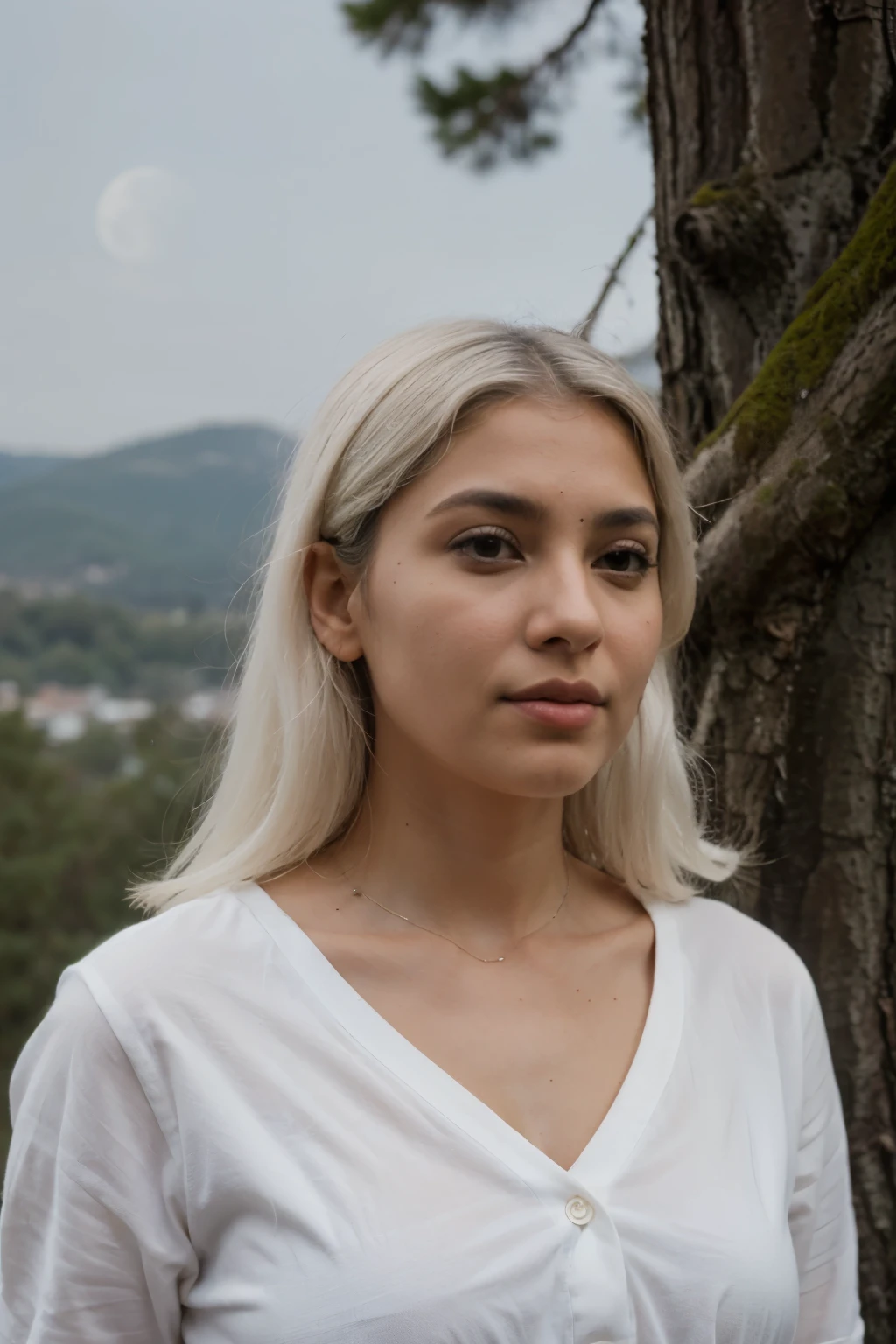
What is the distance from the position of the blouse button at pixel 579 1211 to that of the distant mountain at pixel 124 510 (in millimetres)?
9506

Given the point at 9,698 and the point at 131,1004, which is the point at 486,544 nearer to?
the point at 131,1004

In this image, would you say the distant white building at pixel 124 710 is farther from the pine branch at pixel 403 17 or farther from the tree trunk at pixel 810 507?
the tree trunk at pixel 810 507

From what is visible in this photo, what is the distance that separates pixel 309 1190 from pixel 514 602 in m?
0.65

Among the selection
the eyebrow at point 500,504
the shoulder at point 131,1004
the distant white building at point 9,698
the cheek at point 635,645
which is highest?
the eyebrow at point 500,504

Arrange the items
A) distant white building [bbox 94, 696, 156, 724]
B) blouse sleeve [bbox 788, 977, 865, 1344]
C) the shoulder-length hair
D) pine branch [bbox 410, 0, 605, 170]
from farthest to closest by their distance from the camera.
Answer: distant white building [bbox 94, 696, 156, 724] < pine branch [bbox 410, 0, 605, 170] < blouse sleeve [bbox 788, 977, 865, 1344] < the shoulder-length hair

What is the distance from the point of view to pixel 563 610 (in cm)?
132

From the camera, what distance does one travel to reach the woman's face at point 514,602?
4.35 ft

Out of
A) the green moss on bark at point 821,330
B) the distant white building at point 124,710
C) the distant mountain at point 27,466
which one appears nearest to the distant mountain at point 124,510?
the distant mountain at point 27,466

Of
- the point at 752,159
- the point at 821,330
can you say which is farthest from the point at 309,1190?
the point at 752,159

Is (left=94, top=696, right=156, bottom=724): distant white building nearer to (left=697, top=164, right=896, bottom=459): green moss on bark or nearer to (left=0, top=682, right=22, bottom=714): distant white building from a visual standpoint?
(left=0, top=682, right=22, bottom=714): distant white building

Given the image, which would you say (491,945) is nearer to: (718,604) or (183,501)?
(718,604)

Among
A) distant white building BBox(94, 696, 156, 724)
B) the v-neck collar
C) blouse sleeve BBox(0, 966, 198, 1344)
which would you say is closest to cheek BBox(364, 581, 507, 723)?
the v-neck collar

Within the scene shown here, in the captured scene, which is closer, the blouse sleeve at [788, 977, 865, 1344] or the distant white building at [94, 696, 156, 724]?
the blouse sleeve at [788, 977, 865, 1344]

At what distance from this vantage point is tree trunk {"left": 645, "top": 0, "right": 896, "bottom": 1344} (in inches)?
72.7
